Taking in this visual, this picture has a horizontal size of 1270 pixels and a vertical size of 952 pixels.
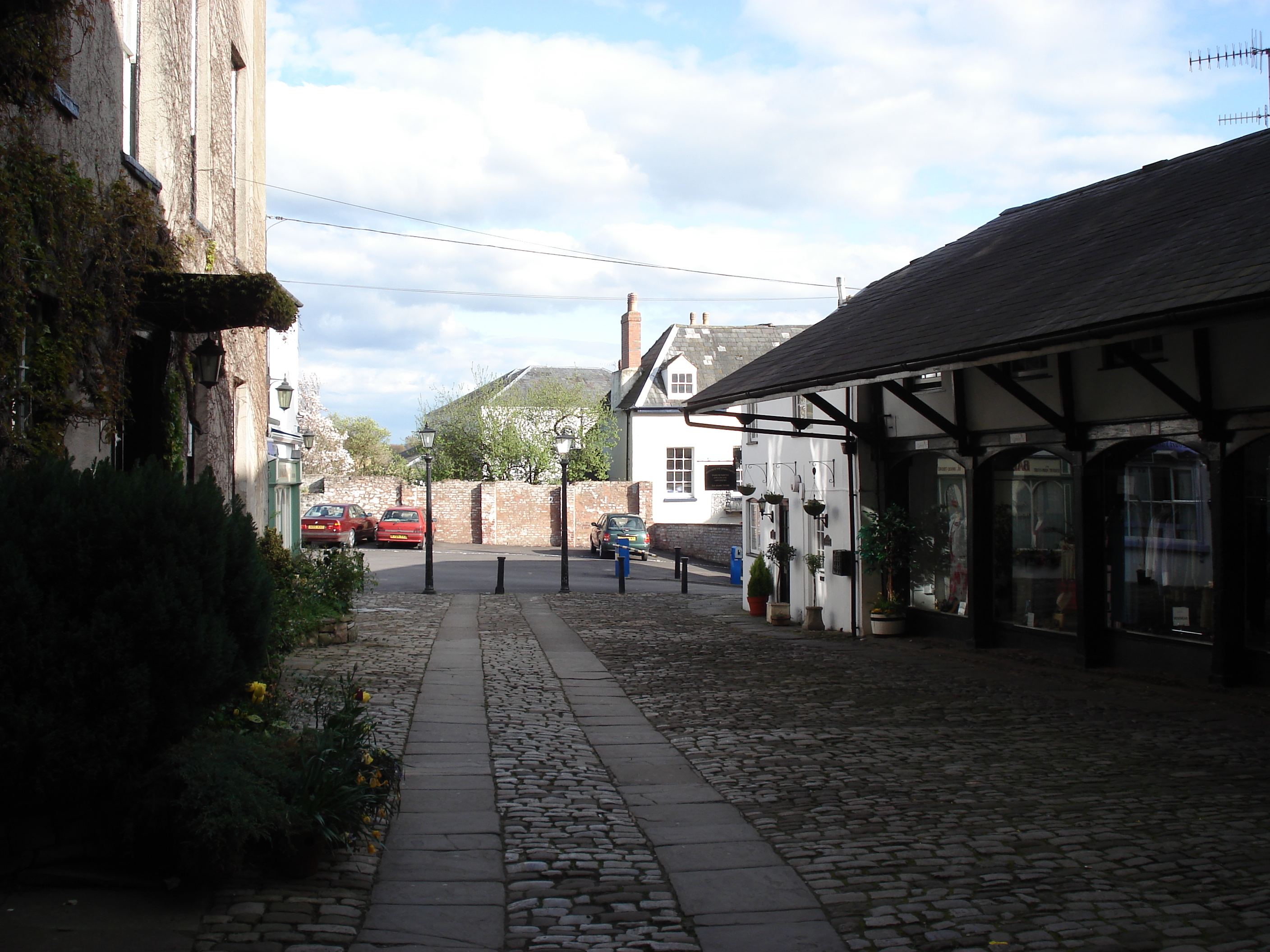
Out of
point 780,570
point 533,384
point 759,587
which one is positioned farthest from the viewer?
point 533,384

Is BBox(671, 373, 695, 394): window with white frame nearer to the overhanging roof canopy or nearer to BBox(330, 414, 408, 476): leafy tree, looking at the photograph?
BBox(330, 414, 408, 476): leafy tree

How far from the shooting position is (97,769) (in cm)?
430

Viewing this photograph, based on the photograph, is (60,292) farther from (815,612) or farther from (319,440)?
(319,440)

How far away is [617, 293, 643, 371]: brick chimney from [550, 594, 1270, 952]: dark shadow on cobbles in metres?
36.1

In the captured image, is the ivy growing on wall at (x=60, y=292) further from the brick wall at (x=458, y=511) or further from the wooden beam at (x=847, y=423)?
the brick wall at (x=458, y=511)

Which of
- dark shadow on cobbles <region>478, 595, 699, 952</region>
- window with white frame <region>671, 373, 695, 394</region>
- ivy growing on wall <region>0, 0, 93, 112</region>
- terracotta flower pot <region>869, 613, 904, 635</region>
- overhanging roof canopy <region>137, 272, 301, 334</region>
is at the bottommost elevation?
dark shadow on cobbles <region>478, 595, 699, 952</region>

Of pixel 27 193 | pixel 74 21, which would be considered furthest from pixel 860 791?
pixel 74 21

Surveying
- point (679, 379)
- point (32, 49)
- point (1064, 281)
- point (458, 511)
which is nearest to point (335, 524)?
point (458, 511)

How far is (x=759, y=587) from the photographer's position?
697 inches

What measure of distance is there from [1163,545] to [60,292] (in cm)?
970

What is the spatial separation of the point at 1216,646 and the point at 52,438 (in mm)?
9367

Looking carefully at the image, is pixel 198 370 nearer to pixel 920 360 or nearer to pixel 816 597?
pixel 920 360

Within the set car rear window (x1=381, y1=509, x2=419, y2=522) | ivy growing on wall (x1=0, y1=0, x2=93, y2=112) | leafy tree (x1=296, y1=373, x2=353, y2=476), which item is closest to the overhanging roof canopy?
ivy growing on wall (x1=0, y1=0, x2=93, y2=112)

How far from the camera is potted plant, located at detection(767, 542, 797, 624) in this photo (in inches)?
650
